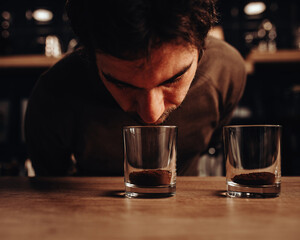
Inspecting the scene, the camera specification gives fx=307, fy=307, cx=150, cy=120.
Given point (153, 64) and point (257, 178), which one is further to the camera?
point (153, 64)

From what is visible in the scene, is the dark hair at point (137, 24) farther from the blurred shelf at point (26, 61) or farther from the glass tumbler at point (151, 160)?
the blurred shelf at point (26, 61)

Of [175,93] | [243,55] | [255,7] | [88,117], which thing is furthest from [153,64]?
[255,7]

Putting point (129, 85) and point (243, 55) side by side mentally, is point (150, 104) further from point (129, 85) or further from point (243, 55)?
point (243, 55)

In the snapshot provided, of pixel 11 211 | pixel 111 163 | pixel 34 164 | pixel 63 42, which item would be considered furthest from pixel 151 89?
pixel 63 42

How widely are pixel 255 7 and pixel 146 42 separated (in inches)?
97.2

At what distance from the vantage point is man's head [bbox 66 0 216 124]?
673 mm

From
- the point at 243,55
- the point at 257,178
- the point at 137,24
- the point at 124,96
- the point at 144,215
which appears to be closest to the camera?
the point at 144,215

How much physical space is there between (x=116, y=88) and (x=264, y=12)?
2.49m

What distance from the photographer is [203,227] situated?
37 centimetres

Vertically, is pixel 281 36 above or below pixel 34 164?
above

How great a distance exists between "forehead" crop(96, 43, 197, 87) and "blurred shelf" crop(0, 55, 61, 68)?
1.35 meters

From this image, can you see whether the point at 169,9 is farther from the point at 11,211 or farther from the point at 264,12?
the point at 264,12

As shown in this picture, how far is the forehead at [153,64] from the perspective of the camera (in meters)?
0.71

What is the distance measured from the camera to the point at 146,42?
678 millimetres
